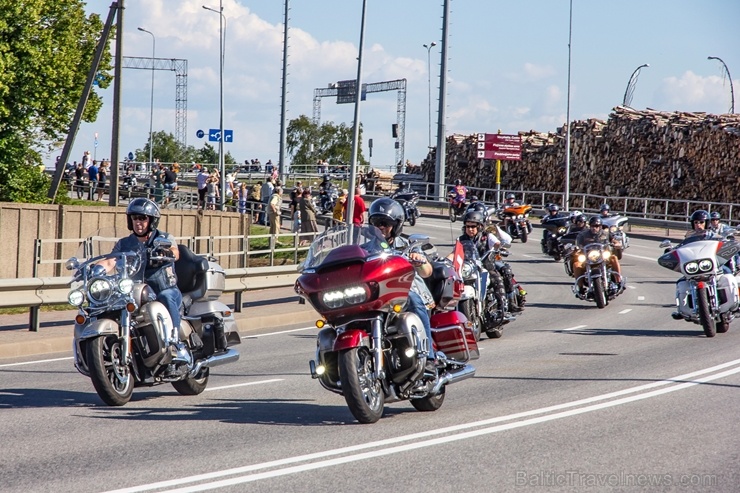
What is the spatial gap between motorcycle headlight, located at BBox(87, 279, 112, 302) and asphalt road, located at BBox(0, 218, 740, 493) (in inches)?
36.1

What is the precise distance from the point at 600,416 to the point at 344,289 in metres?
2.33

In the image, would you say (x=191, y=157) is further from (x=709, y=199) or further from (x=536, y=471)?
(x=536, y=471)

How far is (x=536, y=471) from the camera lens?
6.71 m

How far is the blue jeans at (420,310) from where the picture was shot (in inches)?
345

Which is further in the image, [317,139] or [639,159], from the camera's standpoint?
[317,139]

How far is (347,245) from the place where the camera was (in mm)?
8359

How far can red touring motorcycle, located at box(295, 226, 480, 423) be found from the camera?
26.2 feet

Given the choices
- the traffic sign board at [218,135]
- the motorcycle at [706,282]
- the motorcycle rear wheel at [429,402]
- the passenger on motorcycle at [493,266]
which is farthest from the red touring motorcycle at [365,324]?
the traffic sign board at [218,135]

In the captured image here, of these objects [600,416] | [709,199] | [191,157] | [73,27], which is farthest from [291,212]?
[191,157]

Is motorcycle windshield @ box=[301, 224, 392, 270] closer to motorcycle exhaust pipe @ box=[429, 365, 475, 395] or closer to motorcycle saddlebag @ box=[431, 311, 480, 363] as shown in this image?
motorcycle saddlebag @ box=[431, 311, 480, 363]

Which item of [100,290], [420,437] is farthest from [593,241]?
[420,437]

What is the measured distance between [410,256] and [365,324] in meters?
0.73

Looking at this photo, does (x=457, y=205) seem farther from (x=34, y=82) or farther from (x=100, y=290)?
(x=100, y=290)

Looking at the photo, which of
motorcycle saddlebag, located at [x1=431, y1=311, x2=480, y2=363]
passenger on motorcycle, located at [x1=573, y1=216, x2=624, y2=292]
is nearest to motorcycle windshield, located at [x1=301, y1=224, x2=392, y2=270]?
motorcycle saddlebag, located at [x1=431, y1=311, x2=480, y2=363]
